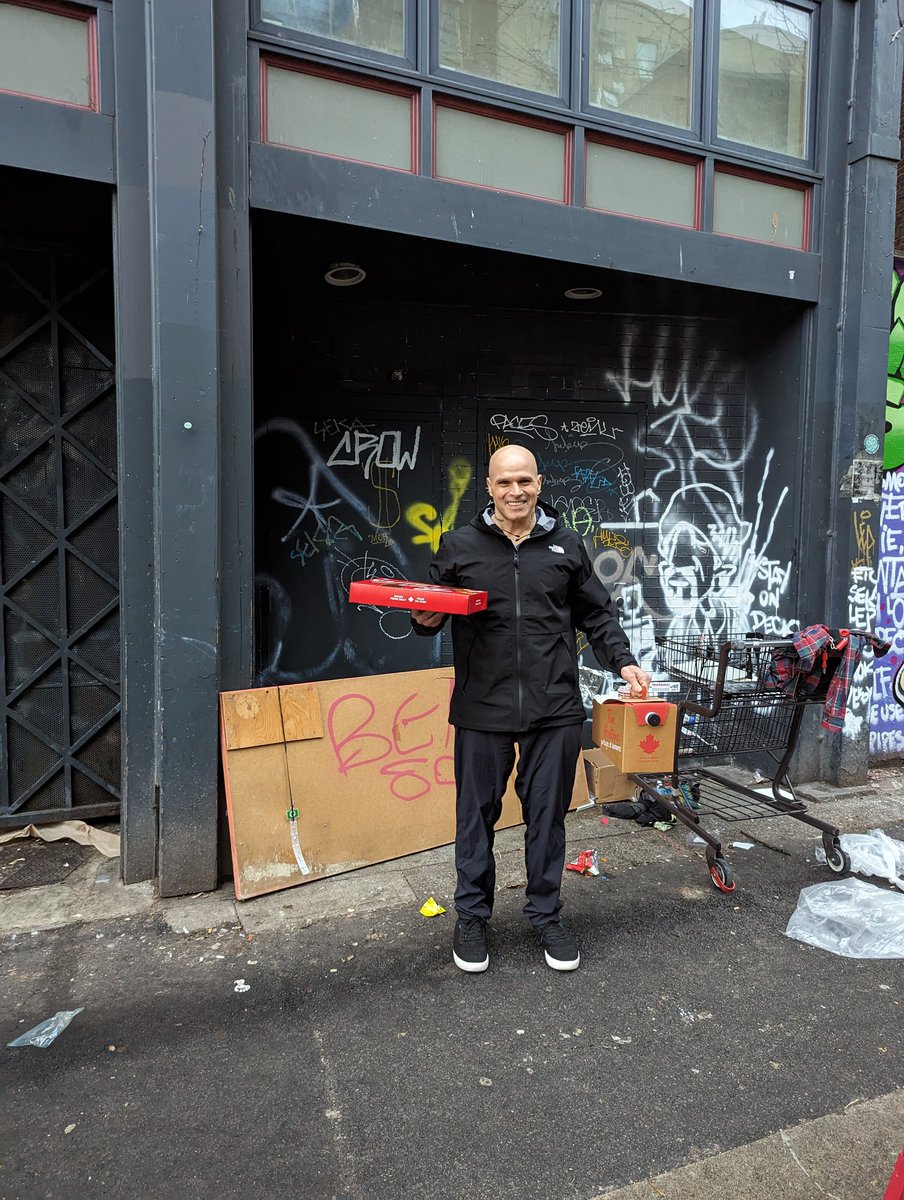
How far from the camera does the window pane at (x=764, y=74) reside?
512 cm

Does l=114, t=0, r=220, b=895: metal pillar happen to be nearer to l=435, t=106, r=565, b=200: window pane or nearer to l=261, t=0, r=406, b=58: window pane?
l=261, t=0, r=406, b=58: window pane

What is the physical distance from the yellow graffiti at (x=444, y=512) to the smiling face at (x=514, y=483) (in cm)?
215

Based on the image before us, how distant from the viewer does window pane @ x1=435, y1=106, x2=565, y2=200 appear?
4.26 m

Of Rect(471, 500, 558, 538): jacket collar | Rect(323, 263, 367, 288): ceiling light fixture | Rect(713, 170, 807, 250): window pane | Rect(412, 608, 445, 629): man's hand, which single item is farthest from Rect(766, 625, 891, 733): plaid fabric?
Rect(323, 263, 367, 288): ceiling light fixture

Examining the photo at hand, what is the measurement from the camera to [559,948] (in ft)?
10.3

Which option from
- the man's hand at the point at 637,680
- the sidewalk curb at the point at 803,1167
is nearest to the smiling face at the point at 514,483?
the man's hand at the point at 637,680

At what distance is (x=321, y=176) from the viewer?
3914 mm

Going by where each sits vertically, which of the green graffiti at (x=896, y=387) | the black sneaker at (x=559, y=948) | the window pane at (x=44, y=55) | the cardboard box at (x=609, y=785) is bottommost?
the black sneaker at (x=559, y=948)

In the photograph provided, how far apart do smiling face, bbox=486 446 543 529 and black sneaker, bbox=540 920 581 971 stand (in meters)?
1.71

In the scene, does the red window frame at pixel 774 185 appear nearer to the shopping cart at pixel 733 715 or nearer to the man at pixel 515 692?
the shopping cart at pixel 733 715

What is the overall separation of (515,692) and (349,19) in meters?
3.67

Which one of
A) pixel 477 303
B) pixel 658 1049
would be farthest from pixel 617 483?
pixel 658 1049

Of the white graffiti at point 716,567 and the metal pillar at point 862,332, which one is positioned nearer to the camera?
the metal pillar at point 862,332

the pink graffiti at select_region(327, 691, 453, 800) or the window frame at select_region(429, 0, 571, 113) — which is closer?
the pink graffiti at select_region(327, 691, 453, 800)
